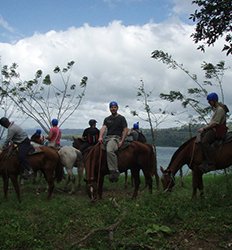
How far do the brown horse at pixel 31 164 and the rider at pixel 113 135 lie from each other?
71.9 inches

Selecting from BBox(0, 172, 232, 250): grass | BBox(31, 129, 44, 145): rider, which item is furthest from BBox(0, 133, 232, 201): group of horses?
BBox(31, 129, 44, 145): rider

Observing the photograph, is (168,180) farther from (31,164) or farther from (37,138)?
(37,138)

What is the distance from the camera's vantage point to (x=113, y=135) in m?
9.89

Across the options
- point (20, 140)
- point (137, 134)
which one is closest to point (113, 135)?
point (20, 140)

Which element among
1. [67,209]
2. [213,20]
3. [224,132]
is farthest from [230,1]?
[67,209]

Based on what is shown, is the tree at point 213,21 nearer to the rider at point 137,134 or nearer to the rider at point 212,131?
the rider at point 212,131

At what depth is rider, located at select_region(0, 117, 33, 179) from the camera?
9.80m

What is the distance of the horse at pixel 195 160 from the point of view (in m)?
8.59

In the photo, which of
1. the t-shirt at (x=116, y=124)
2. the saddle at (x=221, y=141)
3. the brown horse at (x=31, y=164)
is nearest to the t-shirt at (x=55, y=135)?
the brown horse at (x=31, y=164)

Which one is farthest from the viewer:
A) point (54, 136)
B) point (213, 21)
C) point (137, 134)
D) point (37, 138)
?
point (37, 138)

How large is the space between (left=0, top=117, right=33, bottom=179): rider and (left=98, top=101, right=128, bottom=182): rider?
2.19 m

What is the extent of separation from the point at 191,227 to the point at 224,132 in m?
2.99

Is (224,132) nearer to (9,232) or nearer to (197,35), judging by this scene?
(197,35)

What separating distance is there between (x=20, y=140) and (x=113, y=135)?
267cm
